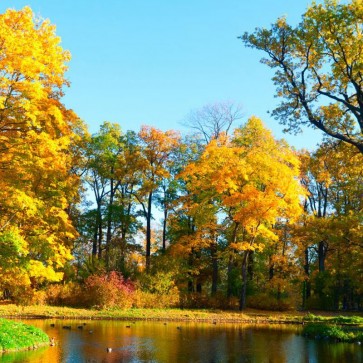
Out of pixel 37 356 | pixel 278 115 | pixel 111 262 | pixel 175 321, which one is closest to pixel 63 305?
pixel 111 262

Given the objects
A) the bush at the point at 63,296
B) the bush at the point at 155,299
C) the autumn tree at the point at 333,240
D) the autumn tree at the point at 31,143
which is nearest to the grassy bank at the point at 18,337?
the autumn tree at the point at 31,143

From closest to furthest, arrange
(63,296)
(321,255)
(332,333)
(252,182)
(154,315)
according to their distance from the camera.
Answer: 1. (332,333)
2. (154,315)
3. (63,296)
4. (252,182)
5. (321,255)

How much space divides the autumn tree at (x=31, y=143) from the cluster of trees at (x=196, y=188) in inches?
2.3

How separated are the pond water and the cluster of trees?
314cm

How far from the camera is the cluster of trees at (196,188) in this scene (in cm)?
1611

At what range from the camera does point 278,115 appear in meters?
17.8

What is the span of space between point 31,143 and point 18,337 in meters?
6.68

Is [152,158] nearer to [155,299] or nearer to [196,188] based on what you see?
[196,188]

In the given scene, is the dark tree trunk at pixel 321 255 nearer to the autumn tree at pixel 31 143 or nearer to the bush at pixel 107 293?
the bush at pixel 107 293

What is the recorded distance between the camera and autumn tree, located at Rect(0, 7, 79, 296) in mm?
15633

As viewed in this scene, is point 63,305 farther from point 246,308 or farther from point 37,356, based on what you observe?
point 37,356

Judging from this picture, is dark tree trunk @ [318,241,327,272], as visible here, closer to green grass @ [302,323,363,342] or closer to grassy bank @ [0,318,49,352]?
green grass @ [302,323,363,342]

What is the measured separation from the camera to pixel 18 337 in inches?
535

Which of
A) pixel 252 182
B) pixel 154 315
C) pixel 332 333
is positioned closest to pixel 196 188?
pixel 252 182
